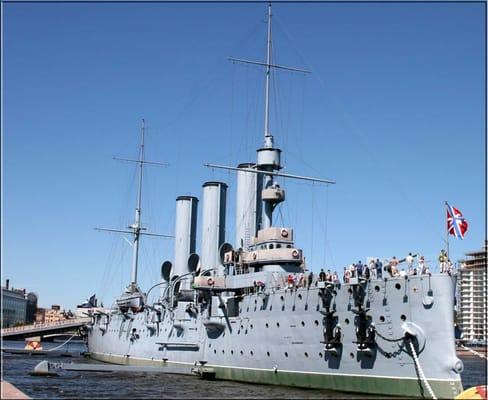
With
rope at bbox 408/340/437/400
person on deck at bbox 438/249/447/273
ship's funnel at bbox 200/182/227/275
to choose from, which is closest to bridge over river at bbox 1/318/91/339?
ship's funnel at bbox 200/182/227/275

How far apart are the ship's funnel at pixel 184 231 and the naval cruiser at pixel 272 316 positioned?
0.07m

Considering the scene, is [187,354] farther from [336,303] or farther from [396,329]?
[396,329]

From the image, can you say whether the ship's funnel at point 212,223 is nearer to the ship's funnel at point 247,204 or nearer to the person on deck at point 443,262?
the ship's funnel at point 247,204

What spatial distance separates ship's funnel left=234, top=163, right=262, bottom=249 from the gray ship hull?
521 centimetres

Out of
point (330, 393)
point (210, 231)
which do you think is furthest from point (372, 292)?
point (210, 231)

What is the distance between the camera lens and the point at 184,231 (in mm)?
44188

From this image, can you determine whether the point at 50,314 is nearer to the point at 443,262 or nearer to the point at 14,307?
the point at 14,307

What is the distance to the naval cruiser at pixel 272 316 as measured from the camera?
75.7 ft

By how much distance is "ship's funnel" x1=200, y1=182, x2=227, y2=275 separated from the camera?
3856 cm

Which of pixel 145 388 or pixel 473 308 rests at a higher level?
pixel 473 308

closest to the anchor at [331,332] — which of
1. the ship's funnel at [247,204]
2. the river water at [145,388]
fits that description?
the river water at [145,388]

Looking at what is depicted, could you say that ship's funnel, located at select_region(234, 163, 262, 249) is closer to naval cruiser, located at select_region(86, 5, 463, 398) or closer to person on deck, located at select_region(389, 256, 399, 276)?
naval cruiser, located at select_region(86, 5, 463, 398)

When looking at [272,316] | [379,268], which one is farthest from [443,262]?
[272,316]

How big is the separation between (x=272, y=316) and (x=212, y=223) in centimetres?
1182
